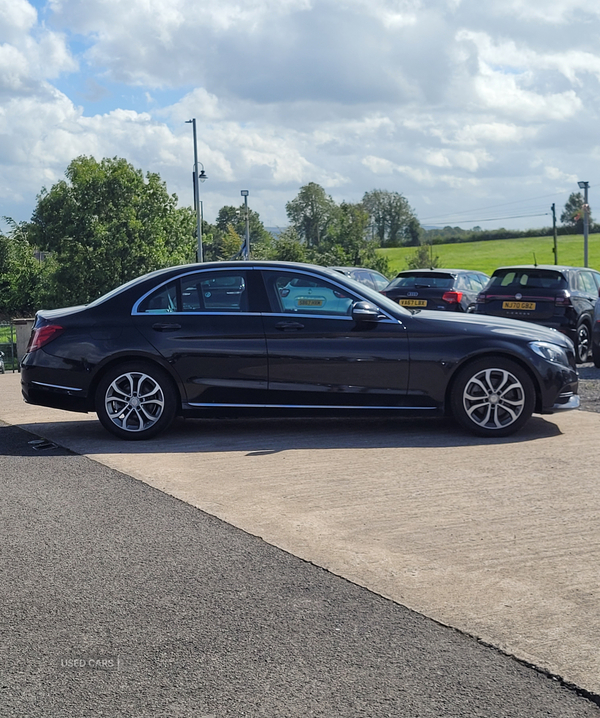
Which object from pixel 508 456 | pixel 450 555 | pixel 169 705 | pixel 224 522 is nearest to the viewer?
pixel 169 705

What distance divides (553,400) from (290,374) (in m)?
2.36

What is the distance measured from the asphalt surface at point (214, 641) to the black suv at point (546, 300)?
11.9 meters

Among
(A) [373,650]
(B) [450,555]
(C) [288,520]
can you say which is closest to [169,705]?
(A) [373,650]

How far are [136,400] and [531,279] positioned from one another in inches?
393

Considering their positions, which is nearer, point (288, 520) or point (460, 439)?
point (288, 520)

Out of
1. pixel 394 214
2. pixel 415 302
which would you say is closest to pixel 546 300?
pixel 415 302

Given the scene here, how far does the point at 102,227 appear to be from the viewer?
67375 millimetres

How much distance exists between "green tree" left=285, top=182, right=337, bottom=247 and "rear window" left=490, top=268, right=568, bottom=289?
113 meters

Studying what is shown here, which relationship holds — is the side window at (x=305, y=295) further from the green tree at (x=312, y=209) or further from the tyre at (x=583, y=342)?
the green tree at (x=312, y=209)

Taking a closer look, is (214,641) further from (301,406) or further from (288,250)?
(288,250)

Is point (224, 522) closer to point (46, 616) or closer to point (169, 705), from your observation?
point (46, 616)

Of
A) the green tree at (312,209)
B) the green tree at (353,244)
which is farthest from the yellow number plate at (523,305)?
the green tree at (312,209)

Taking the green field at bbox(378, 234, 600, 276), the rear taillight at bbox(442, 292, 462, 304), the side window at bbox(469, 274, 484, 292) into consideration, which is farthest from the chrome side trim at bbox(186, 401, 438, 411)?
the green field at bbox(378, 234, 600, 276)

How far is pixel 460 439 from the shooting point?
27.3 feet
